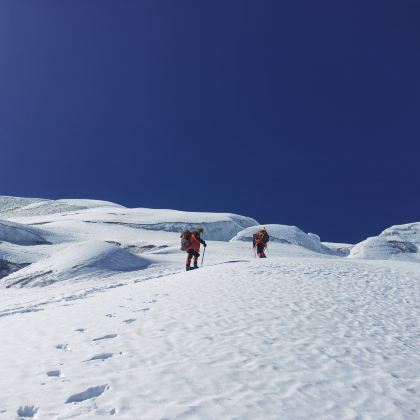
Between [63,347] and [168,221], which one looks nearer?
[63,347]

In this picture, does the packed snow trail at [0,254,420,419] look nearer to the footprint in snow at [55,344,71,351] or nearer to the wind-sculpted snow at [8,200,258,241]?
the footprint in snow at [55,344,71,351]

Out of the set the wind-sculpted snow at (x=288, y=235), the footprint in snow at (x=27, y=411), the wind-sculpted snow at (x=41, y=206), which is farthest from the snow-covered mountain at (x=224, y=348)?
the wind-sculpted snow at (x=41, y=206)

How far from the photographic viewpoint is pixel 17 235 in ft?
139

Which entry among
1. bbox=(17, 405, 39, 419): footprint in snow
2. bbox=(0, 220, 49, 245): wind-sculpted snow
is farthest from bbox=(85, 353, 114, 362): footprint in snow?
bbox=(0, 220, 49, 245): wind-sculpted snow

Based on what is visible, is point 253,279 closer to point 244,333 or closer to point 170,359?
point 244,333

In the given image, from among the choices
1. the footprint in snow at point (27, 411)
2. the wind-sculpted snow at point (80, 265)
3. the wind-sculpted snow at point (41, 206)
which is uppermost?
the wind-sculpted snow at point (41, 206)

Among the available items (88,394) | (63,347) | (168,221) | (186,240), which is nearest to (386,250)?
(168,221)

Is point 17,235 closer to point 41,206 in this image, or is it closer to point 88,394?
point 88,394

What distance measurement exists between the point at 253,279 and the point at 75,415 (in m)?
11.6

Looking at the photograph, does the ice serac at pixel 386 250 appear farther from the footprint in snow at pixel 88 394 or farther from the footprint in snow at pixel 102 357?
the footprint in snow at pixel 88 394

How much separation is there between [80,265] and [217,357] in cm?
1721

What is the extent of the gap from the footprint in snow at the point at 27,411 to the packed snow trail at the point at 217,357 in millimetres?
33

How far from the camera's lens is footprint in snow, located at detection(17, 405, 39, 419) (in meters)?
5.25

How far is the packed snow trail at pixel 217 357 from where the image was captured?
5.63 m
